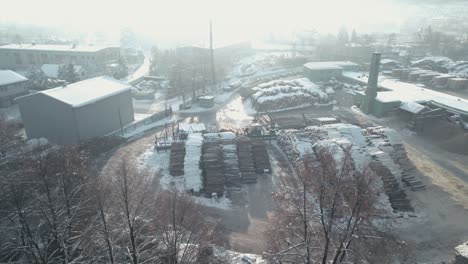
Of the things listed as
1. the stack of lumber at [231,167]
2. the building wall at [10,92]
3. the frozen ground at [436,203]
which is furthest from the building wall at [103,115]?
the frozen ground at [436,203]

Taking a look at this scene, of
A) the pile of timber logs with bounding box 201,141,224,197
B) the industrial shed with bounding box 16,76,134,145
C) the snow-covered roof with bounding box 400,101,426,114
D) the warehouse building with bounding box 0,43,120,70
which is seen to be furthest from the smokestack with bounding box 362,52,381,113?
the warehouse building with bounding box 0,43,120,70

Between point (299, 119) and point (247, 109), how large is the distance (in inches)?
246

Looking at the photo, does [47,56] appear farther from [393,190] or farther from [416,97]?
[393,190]

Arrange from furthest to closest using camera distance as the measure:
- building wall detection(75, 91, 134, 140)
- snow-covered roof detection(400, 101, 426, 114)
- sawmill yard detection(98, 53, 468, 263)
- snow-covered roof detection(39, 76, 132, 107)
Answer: snow-covered roof detection(400, 101, 426, 114)
building wall detection(75, 91, 134, 140)
snow-covered roof detection(39, 76, 132, 107)
sawmill yard detection(98, 53, 468, 263)

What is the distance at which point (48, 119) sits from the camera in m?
23.9

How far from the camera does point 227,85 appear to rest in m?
41.5

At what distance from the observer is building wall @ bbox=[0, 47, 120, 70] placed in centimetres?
5234

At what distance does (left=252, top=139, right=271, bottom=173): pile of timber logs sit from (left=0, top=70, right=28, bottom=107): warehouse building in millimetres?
27889

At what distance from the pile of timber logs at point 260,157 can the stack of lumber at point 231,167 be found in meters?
1.37

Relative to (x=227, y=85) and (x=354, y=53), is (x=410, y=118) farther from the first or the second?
(x=354, y=53)

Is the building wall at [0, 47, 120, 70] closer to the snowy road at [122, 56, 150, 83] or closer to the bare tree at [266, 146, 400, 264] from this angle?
the snowy road at [122, 56, 150, 83]

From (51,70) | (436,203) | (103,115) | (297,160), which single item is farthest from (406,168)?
(51,70)

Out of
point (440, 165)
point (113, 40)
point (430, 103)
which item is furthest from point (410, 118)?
point (113, 40)

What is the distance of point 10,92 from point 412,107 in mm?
39729
